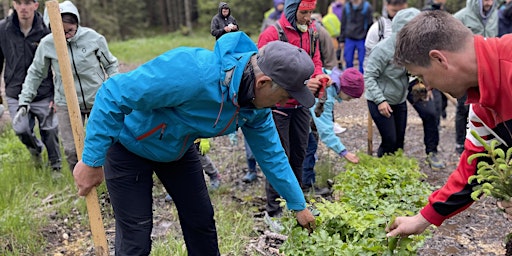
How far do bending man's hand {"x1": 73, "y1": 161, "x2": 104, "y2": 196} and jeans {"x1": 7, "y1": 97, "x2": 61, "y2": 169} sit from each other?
3366mm

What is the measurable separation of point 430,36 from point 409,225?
0.98 metres

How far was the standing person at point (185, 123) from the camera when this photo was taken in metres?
2.38

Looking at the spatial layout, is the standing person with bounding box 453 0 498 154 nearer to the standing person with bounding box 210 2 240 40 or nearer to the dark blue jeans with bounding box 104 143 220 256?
the standing person with bounding box 210 2 240 40

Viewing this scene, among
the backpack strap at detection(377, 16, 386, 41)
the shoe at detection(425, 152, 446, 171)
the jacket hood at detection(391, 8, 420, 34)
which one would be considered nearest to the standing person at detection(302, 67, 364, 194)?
the jacket hood at detection(391, 8, 420, 34)

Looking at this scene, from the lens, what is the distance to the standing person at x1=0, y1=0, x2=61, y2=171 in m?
5.66

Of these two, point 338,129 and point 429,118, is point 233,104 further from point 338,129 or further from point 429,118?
point 338,129

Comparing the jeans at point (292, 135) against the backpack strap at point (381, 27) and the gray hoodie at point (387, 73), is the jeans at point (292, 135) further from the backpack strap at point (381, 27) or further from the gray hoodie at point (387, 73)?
the backpack strap at point (381, 27)

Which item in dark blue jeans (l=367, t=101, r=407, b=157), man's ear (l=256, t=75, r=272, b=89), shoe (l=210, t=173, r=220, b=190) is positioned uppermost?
man's ear (l=256, t=75, r=272, b=89)

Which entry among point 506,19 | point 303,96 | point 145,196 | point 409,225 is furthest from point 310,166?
point 506,19

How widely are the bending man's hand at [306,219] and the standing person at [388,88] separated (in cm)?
241

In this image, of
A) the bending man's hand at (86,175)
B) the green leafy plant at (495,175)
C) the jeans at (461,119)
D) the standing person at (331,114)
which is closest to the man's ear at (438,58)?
the green leafy plant at (495,175)

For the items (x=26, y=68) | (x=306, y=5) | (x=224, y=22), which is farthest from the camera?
(x=26, y=68)

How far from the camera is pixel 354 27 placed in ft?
34.4

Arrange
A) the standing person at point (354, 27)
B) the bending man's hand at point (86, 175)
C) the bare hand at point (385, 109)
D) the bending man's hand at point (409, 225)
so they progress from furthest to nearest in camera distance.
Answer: the standing person at point (354, 27), the bare hand at point (385, 109), the bending man's hand at point (86, 175), the bending man's hand at point (409, 225)
